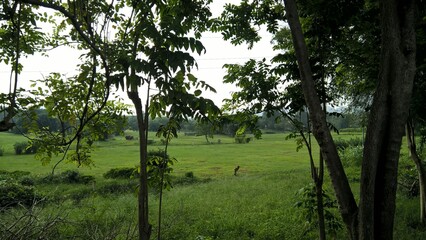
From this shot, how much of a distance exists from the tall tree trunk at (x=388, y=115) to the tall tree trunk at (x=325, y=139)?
6.7 inches

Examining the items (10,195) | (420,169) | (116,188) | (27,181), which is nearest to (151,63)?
(10,195)

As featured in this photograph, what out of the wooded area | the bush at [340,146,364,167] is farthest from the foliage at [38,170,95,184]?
the wooded area

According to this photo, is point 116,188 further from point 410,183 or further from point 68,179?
point 410,183

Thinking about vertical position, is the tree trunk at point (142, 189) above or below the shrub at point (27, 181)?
above

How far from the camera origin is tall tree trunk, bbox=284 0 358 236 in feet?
9.92

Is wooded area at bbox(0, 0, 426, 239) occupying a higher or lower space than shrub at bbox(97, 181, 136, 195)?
higher

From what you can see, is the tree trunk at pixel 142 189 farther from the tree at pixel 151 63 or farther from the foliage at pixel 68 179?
the foliage at pixel 68 179

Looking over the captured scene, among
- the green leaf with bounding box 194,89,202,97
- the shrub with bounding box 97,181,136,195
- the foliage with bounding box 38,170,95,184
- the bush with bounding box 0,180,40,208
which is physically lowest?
the shrub with bounding box 97,181,136,195

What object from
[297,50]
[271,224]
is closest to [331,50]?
[297,50]

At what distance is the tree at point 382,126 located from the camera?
2.86 meters

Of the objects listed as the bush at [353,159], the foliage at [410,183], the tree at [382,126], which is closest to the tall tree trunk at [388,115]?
the tree at [382,126]

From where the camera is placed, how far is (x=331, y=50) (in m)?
4.58

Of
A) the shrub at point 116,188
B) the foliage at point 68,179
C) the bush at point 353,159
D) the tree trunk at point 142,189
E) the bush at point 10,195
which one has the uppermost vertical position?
the tree trunk at point 142,189

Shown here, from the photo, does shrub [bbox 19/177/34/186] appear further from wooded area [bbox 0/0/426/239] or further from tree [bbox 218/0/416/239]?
tree [bbox 218/0/416/239]
